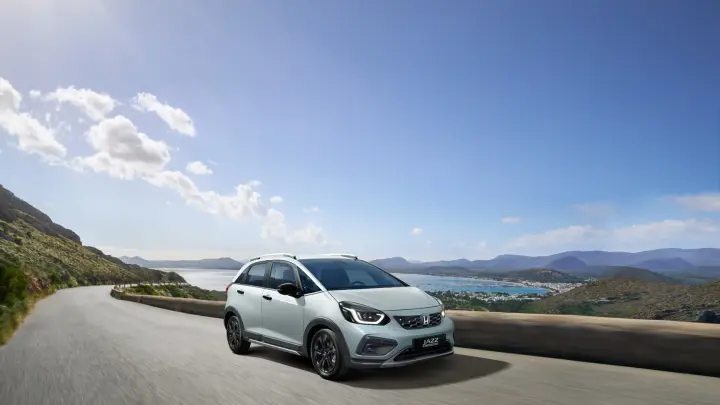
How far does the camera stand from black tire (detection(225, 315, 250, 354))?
30.3 ft

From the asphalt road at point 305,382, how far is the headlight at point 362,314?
0.78 metres

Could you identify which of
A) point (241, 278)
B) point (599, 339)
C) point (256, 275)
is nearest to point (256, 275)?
point (256, 275)

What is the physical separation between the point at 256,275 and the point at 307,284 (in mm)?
1814

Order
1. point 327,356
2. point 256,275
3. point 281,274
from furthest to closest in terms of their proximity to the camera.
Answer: point 256,275 → point 281,274 → point 327,356

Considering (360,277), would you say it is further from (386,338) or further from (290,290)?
(386,338)

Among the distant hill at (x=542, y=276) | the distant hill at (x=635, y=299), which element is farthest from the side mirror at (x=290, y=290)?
the distant hill at (x=542, y=276)

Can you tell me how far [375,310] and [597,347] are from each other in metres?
3.57

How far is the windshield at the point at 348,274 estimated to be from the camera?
769 cm

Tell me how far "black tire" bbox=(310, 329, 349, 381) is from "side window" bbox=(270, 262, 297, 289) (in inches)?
45.8

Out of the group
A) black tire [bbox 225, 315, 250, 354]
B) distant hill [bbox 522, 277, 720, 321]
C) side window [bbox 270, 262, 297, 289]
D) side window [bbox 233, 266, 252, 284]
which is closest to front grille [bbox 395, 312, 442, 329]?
side window [bbox 270, 262, 297, 289]

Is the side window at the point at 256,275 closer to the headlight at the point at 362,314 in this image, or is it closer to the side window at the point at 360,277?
the side window at the point at 360,277

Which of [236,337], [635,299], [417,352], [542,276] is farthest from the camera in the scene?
[542,276]

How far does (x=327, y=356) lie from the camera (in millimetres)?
6984

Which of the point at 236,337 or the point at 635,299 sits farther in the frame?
the point at 635,299
